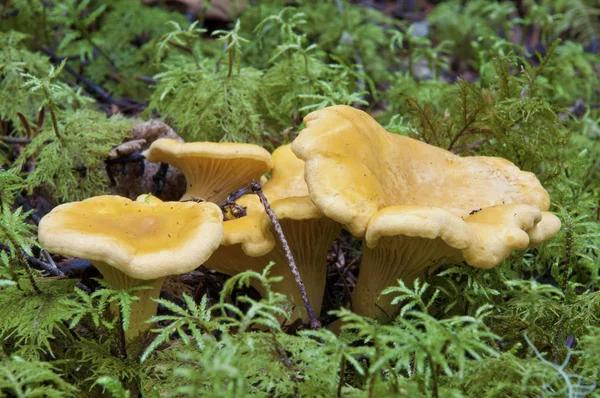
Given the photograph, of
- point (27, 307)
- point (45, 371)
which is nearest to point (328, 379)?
point (45, 371)

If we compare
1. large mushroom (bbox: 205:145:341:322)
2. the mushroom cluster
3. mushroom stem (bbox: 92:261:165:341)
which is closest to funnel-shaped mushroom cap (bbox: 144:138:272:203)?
the mushroom cluster

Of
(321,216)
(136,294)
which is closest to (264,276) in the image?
(321,216)

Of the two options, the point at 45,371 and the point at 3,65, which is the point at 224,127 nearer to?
the point at 3,65

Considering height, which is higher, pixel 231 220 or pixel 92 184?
pixel 231 220

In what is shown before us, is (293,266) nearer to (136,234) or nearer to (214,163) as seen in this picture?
(136,234)

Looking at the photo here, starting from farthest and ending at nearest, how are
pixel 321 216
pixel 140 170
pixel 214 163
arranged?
pixel 140 170 → pixel 214 163 → pixel 321 216
